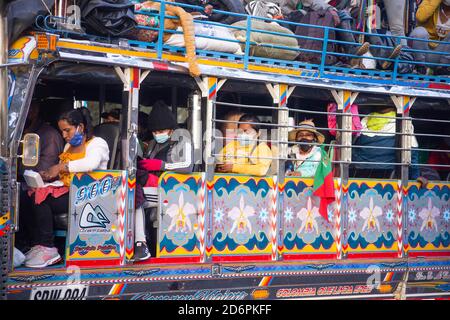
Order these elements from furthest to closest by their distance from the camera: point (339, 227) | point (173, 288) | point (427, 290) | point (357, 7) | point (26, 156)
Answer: point (357, 7) < point (427, 290) < point (339, 227) < point (173, 288) < point (26, 156)

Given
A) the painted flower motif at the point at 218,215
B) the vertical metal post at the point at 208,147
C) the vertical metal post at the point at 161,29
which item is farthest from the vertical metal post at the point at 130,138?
the painted flower motif at the point at 218,215

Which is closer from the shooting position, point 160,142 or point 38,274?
point 38,274

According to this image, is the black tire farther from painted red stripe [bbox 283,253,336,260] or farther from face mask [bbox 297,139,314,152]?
painted red stripe [bbox 283,253,336,260]

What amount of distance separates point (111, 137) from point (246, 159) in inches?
57.7

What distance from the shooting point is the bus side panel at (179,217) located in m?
7.78

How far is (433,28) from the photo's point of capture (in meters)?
11.3

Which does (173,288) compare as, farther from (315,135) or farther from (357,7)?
(357,7)

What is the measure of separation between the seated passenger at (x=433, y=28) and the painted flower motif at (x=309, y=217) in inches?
111

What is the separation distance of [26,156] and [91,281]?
1.44 metres

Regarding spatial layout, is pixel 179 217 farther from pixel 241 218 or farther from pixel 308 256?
pixel 308 256

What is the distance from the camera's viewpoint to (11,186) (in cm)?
667

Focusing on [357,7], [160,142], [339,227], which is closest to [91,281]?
[160,142]

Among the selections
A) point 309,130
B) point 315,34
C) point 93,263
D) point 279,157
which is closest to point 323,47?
point 315,34

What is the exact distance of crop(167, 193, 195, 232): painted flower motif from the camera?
25.7 ft
